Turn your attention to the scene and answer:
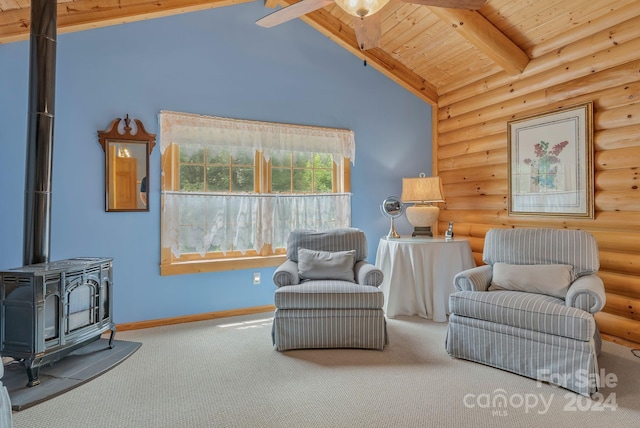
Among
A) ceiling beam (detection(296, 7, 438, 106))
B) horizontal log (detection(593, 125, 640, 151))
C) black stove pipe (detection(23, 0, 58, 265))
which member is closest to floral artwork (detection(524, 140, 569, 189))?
horizontal log (detection(593, 125, 640, 151))

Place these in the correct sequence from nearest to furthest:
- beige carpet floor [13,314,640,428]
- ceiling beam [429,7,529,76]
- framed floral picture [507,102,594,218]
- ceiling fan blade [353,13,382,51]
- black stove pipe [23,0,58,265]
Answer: beige carpet floor [13,314,640,428] → ceiling fan blade [353,13,382,51] → black stove pipe [23,0,58,265] → framed floral picture [507,102,594,218] → ceiling beam [429,7,529,76]

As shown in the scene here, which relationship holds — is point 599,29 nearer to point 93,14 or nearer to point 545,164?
point 545,164

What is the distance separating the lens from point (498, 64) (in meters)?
3.70

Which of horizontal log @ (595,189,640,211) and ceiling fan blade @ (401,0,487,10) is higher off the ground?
ceiling fan blade @ (401,0,487,10)

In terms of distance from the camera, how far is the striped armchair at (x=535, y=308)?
220 centimetres

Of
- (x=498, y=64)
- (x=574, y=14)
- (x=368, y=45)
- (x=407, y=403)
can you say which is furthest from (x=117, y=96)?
(x=574, y=14)

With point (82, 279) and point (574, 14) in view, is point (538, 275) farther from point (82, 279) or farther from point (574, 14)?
point (82, 279)

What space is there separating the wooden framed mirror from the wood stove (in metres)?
0.81

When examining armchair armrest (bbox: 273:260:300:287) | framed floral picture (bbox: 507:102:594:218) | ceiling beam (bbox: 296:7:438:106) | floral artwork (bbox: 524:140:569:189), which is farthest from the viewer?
ceiling beam (bbox: 296:7:438:106)

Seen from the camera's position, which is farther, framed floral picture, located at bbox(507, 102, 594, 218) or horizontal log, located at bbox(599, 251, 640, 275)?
framed floral picture, located at bbox(507, 102, 594, 218)

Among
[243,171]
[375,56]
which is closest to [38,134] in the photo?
[243,171]

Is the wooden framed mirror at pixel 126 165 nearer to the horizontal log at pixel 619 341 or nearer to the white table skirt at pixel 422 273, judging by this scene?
the white table skirt at pixel 422 273

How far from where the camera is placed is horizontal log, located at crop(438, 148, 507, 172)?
12.9 feet

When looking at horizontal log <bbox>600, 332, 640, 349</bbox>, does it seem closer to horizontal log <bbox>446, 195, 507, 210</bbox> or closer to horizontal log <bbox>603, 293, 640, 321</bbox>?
horizontal log <bbox>603, 293, 640, 321</bbox>
